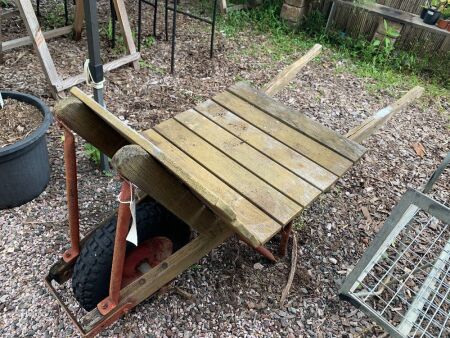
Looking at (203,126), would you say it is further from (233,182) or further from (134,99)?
(134,99)

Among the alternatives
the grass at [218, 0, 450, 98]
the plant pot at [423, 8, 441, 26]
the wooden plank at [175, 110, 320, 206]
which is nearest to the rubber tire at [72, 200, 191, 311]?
the wooden plank at [175, 110, 320, 206]

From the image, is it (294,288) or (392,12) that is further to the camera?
(392,12)

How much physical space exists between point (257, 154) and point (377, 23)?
336 cm

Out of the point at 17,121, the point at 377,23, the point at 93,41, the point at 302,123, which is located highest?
the point at 93,41

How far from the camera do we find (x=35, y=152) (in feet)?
7.12

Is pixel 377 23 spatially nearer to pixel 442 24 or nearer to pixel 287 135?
pixel 442 24

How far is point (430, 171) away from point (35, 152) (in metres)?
2.86

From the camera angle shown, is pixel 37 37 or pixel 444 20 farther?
pixel 444 20

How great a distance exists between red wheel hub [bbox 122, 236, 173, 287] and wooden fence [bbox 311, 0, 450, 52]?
3.83 m

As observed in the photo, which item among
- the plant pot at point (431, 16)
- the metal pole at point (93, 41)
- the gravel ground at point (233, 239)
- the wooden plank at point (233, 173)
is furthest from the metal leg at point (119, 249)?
the plant pot at point (431, 16)

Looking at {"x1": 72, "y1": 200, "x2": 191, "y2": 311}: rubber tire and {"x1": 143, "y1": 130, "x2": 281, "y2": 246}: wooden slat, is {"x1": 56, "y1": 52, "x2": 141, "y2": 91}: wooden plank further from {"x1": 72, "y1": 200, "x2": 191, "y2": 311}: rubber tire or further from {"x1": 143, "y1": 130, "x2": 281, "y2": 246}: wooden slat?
{"x1": 72, "y1": 200, "x2": 191, "y2": 311}: rubber tire

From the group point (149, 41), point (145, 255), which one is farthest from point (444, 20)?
point (145, 255)

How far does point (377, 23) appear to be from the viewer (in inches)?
176

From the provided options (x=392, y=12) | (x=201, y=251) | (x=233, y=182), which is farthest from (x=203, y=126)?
(x=392, y=12)
